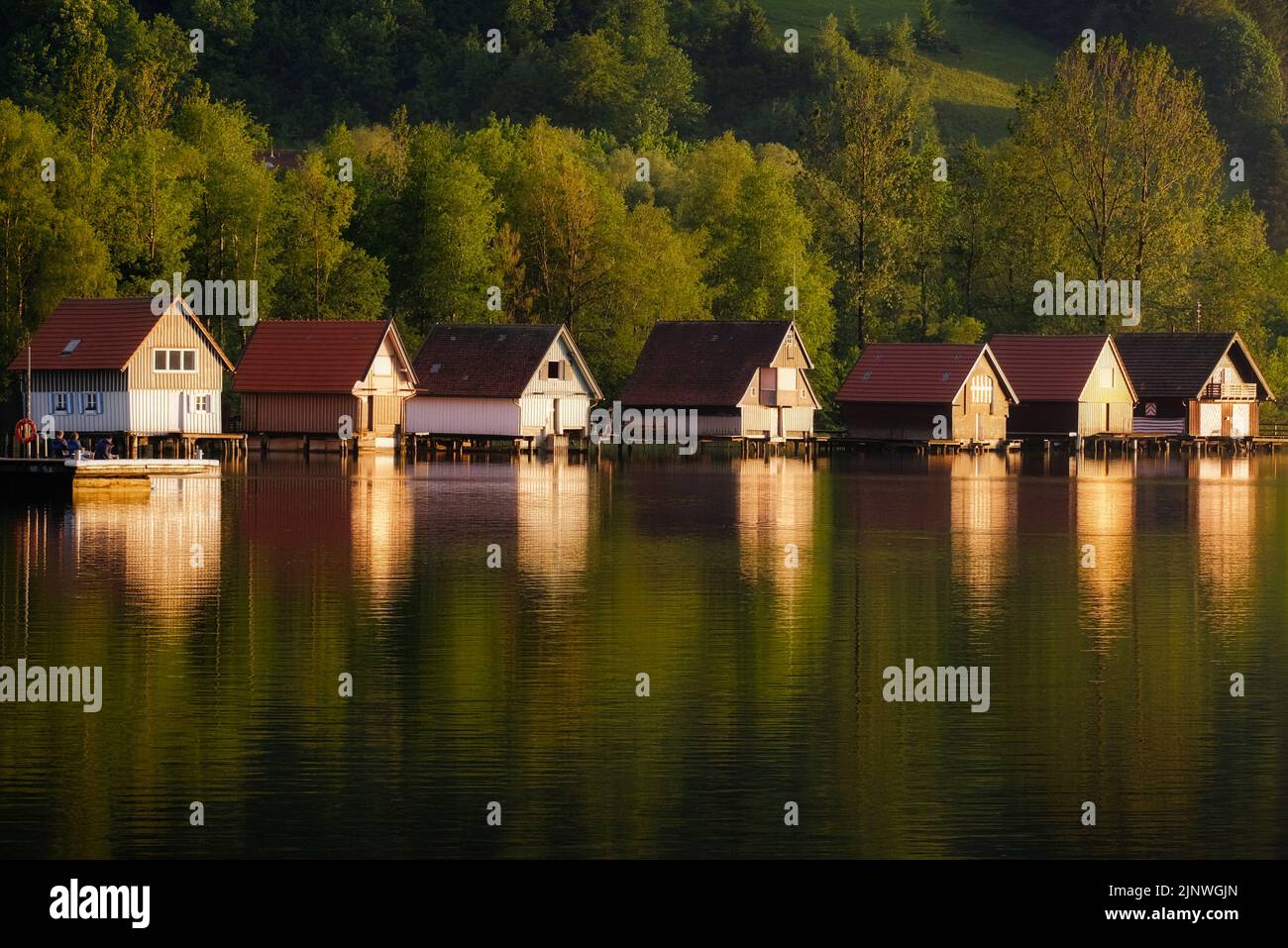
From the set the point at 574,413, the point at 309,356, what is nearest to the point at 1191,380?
the point at 574,413

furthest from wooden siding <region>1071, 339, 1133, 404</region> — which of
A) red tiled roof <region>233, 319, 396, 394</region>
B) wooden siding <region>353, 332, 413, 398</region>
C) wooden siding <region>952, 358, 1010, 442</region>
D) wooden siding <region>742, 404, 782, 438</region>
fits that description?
red tiled roof <region>233, 319, 396, 394</region>

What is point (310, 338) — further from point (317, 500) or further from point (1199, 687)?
point (1199, 687)

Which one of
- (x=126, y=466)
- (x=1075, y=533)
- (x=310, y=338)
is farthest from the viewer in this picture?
(x=310, y=338)

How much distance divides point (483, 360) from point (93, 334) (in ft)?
61.1

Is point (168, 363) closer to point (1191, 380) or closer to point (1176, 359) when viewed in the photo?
point (1191, 380)

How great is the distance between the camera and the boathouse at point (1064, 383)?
10631 centimetres

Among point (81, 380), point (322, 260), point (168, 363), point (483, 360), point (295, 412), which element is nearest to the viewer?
point (81, 380)

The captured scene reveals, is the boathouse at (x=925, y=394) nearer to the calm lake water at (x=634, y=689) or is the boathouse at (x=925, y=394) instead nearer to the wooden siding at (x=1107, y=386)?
the wooden siding at (x=1107, y=386)

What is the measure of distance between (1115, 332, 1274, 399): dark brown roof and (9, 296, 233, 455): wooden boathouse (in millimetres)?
50025

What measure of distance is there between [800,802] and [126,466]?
46.5m

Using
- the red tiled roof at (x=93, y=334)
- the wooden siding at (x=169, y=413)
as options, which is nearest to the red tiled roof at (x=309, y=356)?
the wooden siding at (x=169, y=413)

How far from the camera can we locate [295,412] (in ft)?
305
